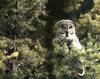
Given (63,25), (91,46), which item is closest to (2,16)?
(63,25)

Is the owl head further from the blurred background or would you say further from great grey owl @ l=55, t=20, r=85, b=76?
the blurred background

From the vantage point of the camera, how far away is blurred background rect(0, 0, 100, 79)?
3.50 meters

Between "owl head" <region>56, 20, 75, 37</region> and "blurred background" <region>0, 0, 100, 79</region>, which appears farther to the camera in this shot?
"owl head" <region>56, 20, 75, 37</region>

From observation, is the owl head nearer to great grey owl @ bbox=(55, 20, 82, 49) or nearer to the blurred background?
great grey owl @ bbox=(55, 20, 82, 49)

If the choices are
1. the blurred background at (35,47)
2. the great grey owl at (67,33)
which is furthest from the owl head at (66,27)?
the blurred background at (35,47)

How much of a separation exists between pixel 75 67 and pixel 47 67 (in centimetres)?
25

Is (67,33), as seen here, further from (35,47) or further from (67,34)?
(35,47)

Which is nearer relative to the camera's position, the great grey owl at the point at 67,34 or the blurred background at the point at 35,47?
the blurred background at the point at 35,47

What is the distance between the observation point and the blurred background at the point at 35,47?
3.50m

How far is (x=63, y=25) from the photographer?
3.64 meters

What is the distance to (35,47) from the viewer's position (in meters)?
3.63

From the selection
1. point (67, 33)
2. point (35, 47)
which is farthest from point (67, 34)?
point (35, 47)

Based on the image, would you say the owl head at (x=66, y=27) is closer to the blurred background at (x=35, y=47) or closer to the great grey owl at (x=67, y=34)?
the great grey owl at (x=67, y=34)

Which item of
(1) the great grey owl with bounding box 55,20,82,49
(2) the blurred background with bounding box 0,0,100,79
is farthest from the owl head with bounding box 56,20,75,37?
(2) the blurred background with bounding box 0,0,100,79
